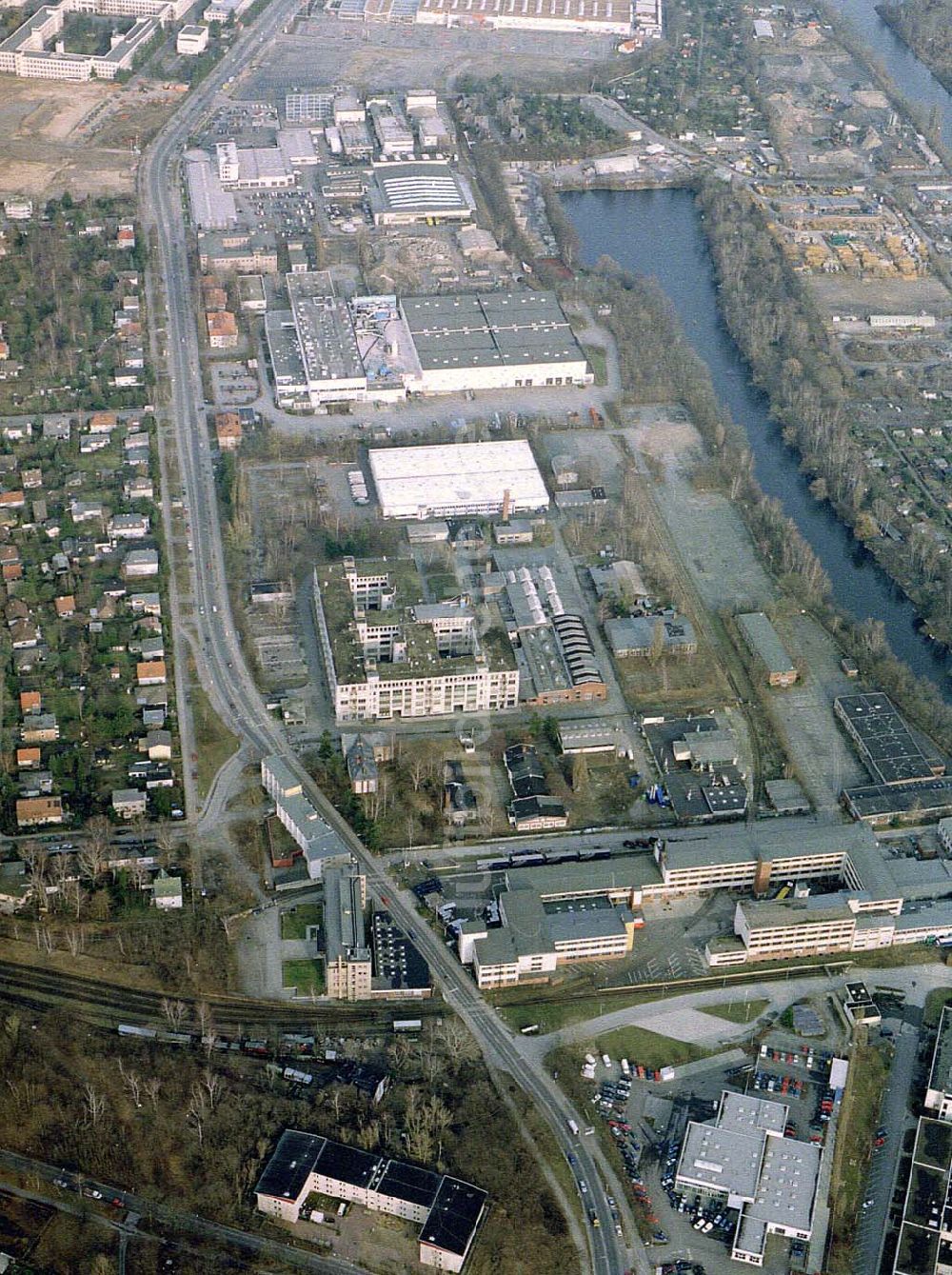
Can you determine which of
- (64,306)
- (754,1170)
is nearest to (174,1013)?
(754,1170)

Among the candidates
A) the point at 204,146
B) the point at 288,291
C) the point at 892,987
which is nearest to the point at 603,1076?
the point at 892,987

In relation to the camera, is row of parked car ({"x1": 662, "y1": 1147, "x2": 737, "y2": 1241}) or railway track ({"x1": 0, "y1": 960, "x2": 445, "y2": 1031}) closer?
row of parked car ({"x1": 662, "y1": 1147, "x2": 737, "y2": 1241})

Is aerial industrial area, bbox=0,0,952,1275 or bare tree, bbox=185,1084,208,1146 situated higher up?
bare tree, bbox=185,1084,208,1146

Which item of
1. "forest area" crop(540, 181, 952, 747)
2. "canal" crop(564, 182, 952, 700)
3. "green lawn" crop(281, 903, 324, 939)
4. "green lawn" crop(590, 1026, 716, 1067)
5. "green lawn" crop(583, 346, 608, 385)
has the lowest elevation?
"canal" crop(564, 182, 952, 700)

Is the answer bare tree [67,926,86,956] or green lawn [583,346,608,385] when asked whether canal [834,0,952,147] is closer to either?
green lawn [583,346,608,385]

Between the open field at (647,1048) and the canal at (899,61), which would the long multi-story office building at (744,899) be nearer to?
the open field at (647,1048)

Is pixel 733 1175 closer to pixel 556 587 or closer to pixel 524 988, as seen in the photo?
pixel 524 988

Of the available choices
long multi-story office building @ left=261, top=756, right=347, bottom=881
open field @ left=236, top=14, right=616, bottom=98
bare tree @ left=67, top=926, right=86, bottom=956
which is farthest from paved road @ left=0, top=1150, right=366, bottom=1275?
open field @ left=236, top=14, right=616, bottom=98
